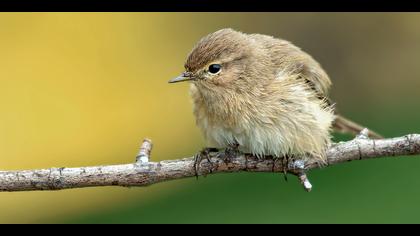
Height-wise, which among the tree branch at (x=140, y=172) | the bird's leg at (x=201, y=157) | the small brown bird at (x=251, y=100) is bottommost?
the tree branch at (x=140, y=172)

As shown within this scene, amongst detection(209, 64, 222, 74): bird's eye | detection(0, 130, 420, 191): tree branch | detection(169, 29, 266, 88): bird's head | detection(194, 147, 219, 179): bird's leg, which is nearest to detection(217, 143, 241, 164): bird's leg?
detection(194, 147, 219, 179): bird's leg

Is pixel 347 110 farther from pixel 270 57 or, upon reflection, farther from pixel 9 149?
pixel 9 149

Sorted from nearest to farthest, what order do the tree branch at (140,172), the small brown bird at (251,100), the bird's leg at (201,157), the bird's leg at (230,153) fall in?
the tree branch at (140,172)
the bird's leg at (201,157)
the bird's leg at (230,153)
the small brown bird at (251,100)

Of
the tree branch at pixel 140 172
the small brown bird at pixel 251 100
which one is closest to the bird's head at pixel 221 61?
the small brown bird at pixel 251 100

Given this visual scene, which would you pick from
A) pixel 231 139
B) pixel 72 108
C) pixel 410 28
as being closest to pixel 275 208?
pixel 231 139

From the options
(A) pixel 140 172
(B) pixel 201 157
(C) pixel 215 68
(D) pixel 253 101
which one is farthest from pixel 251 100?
(A) pixel 140 172

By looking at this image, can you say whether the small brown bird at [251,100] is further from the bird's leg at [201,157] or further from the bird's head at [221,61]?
the bird's leg at [201,157]
